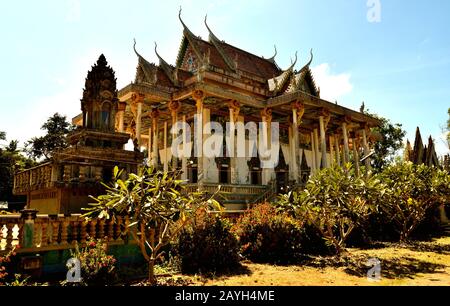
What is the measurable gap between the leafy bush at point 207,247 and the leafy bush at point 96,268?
2.04 m

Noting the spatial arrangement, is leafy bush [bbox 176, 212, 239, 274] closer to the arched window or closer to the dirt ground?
the dirt ground

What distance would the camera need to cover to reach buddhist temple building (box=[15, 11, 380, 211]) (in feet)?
63.7

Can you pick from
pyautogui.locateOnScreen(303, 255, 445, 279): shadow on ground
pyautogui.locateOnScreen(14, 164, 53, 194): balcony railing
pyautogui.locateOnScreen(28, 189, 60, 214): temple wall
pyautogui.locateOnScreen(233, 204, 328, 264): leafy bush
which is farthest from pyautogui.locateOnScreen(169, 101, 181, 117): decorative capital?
pyautogui.locateOnScreen(303, 255, 445, 279): shadow on ground

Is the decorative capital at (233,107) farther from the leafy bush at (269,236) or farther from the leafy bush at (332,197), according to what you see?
the leafy bush at (332,197)

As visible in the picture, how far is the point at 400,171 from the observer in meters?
14.6

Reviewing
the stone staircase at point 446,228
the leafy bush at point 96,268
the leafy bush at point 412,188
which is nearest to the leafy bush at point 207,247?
the leafy bush at point 96,268

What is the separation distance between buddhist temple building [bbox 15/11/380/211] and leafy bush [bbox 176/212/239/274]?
296 inches

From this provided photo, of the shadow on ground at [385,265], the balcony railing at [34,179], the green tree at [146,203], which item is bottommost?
the shadow on ground at [385,265]

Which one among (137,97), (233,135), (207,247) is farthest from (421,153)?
(207,247)

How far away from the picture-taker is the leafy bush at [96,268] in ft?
21.2

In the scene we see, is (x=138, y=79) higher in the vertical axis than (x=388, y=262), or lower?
higher
